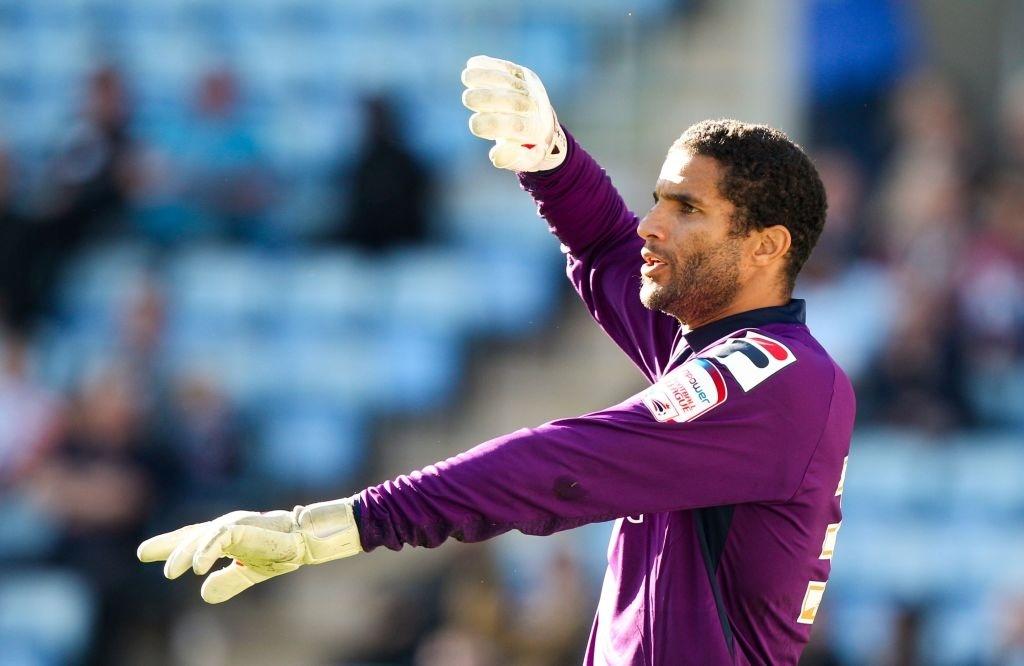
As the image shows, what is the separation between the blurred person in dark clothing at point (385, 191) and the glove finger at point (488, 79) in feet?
17.5

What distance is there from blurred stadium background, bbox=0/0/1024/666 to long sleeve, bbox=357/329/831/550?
4.32m

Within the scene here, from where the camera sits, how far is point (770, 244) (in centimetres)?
349

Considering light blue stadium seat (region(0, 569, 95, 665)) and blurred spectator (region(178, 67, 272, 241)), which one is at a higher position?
blurred spectator (region(178, 67, 272, 241))

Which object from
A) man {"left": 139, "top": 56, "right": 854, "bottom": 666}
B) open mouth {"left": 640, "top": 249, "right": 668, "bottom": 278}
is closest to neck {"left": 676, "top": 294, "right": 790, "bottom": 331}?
man {"left": 139, "top": 56, "right": 854, "bottom": 666}

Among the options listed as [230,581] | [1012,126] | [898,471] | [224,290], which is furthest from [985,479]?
[230,581]

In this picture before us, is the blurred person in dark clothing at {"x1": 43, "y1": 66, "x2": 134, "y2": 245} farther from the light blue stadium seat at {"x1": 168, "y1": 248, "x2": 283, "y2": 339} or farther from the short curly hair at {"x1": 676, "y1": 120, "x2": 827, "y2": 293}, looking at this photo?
the short curly hair at {"x1": 676, "y1": 120, "x2": 827, "y2": 293}

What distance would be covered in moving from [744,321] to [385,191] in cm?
570

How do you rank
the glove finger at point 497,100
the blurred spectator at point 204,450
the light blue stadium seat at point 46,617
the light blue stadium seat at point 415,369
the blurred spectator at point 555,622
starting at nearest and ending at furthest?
the glove finger at point 497,100 → the blurred spectator at point 555,622 → the light blue stadium seat at point 46,617 → the blurred spectator at point 204,450 → the light blue stadium seat at point 415,369

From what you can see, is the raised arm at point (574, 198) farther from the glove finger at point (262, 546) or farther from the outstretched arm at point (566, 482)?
the glove finger at point (262, 546)

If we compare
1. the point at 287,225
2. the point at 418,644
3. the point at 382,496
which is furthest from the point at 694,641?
the point at 287,225

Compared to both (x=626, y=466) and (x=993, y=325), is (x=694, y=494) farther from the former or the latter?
(x=993, y=325)

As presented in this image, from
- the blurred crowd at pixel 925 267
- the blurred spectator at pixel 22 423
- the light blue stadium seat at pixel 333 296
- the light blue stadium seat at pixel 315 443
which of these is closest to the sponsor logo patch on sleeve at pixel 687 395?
the blurred crowd at pixel 925 267

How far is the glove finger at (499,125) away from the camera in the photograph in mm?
3604

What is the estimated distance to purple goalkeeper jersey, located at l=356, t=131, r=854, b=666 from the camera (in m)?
3.08
